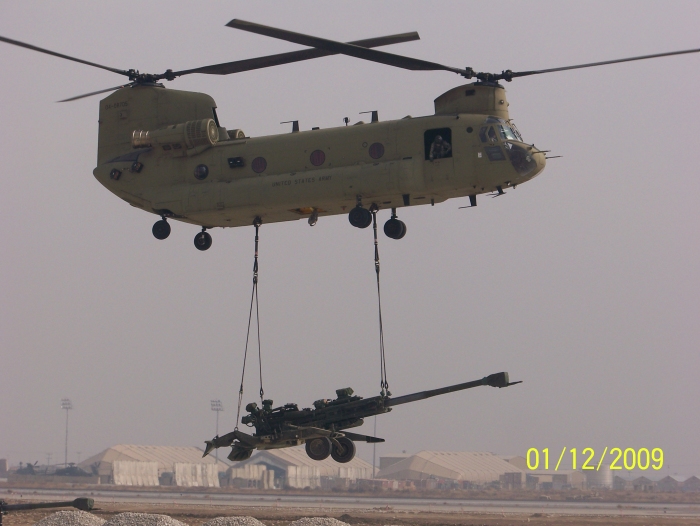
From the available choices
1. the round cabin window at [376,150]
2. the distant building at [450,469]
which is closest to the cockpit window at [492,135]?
the round cabin window at [376,150]

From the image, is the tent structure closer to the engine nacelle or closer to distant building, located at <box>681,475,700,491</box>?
distant building, located at <box>681,475,700,491</box>

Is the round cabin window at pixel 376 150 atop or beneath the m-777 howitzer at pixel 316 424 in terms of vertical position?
atop

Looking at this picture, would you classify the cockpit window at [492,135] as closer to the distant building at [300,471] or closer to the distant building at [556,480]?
the distant building at [300,471]

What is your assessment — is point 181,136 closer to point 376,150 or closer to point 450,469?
point 376,150

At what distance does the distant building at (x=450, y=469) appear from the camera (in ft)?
390

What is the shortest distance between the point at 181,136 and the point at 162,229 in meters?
2.44

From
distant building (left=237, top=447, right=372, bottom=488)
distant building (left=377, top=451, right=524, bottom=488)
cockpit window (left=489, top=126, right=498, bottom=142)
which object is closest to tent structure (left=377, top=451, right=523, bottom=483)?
distant building (left=377, top=451, right=524, bottom=488)

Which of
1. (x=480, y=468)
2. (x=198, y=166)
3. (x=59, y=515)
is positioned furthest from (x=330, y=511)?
(x=480, y=468)

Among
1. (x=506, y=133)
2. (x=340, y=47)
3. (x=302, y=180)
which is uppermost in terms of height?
(x=340, y=47)

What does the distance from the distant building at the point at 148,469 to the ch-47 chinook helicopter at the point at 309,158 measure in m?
80.2

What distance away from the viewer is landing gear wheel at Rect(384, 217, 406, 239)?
25.8 m

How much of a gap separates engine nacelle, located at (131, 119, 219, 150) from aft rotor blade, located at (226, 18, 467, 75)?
4696 millimetres

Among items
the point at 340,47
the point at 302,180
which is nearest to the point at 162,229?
the point at 302,180

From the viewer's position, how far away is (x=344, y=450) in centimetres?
2475
